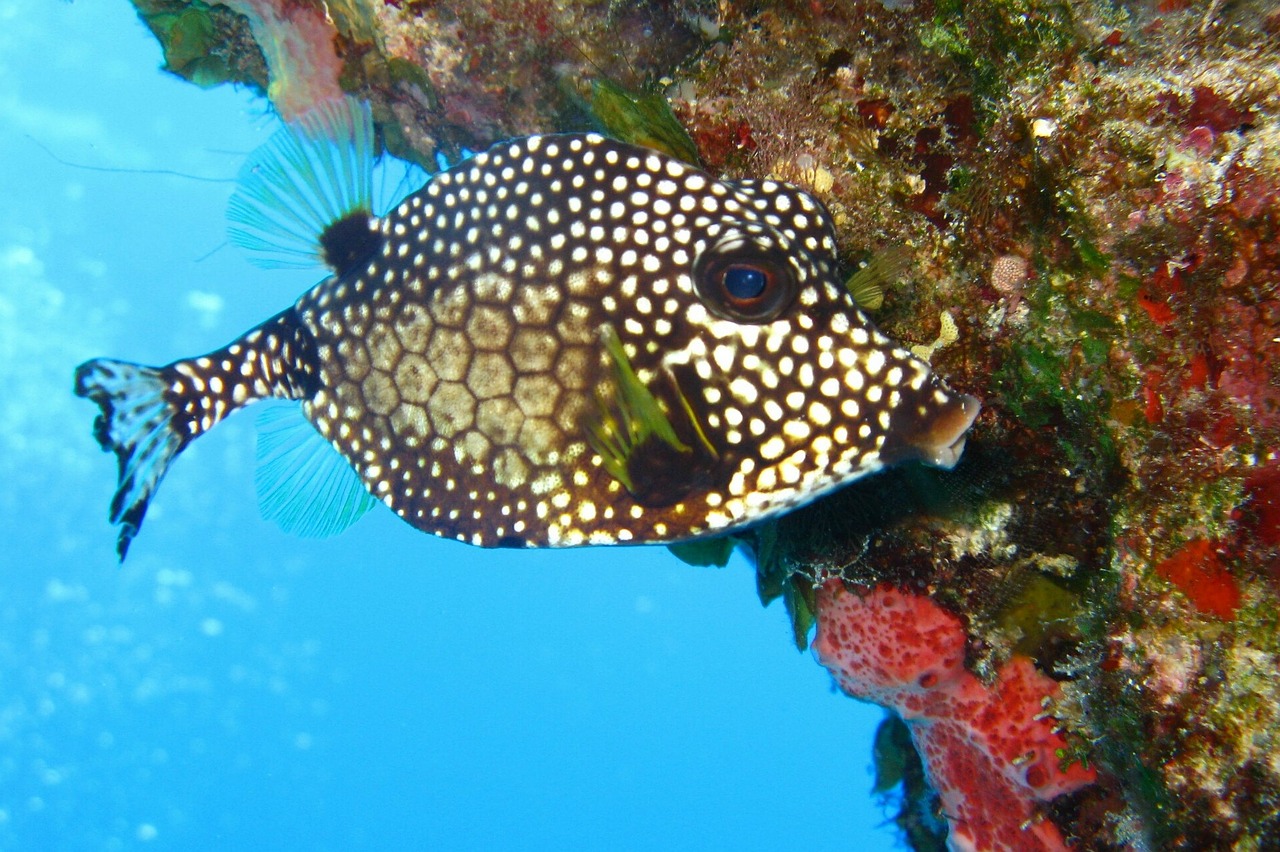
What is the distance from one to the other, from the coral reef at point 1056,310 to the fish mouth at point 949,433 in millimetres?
354

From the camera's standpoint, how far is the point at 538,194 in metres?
2.88

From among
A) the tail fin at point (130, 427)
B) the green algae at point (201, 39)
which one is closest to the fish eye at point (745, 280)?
→ the tail fin at point (130, 427)

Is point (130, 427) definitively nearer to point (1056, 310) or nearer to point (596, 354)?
point (596, 354)

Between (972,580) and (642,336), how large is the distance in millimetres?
1957

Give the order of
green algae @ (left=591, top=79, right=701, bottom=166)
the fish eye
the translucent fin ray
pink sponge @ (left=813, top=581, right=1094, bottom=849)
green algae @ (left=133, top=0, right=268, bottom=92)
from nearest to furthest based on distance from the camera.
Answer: the fish eye, green algae @ (left=591, top=79, right=701, bottom=166), pink sponge @ (left=813, top=581, right=1094, bottom=849), the translucent fin ray, green algae @ (left=133, top=0, right=268, bottom=92)

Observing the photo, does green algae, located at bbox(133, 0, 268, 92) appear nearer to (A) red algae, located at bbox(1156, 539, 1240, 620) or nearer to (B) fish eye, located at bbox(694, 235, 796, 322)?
(B) fish eye, located at bbox(694, 235, 796, 322)

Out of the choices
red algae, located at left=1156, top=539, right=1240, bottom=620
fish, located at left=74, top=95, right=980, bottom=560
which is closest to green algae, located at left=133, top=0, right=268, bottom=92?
fish, located at left=74, top=95, right=980, bottom=560

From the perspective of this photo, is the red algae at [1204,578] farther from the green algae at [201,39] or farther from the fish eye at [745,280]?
the green algae at [201,39]

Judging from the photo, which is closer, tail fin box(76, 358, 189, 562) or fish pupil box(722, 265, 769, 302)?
fish pupil box(722, 265, 769, 302)

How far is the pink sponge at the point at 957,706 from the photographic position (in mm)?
3389

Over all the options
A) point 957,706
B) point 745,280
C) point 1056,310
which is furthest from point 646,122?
point 957,706

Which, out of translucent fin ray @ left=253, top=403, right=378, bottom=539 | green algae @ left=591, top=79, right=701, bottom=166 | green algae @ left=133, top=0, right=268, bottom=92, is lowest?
translucent fin ray @ left=253, top=403, right=378, bottom=539

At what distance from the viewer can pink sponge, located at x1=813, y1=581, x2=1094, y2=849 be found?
3389mm

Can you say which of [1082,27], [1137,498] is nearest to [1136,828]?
[1137,498]
